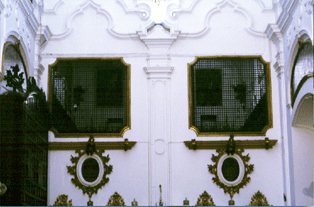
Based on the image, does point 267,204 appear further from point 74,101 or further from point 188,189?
point 74,101

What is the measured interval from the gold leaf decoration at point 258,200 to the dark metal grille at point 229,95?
1641 millimetres

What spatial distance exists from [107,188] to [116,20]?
445 centimetres

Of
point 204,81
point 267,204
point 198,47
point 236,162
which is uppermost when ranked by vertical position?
point 198,47

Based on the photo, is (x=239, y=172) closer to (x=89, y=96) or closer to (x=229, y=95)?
(x=229, y=95)

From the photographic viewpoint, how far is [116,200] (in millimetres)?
12273

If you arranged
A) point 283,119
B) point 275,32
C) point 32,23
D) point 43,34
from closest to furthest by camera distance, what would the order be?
point 32,23 → point 283,119 → point 275,32 → point 43,34

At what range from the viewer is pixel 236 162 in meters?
12.6

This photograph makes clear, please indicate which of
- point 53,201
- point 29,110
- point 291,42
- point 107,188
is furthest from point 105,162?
point 291,42

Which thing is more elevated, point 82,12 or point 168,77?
point 82,12

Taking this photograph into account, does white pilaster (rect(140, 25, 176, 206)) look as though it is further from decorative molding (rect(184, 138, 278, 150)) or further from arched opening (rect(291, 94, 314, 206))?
arched opening (rect(291, 94, 314, 206))

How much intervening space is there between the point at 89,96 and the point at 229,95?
3622 mm

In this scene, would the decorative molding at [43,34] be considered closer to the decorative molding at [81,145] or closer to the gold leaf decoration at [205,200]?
the decorative molding at [81,145]

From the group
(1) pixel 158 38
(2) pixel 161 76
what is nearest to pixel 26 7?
(1) pixel 158 38

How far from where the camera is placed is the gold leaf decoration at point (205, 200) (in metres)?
12.2
